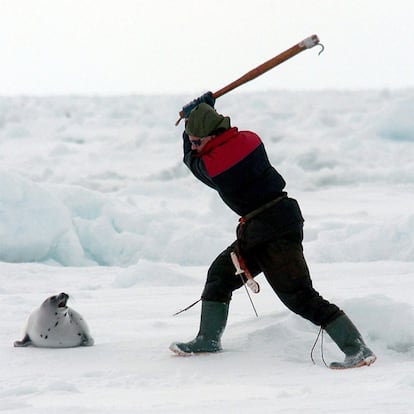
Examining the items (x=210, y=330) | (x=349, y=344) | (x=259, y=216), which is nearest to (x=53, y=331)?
(x=210, y=330)

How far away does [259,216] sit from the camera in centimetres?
301

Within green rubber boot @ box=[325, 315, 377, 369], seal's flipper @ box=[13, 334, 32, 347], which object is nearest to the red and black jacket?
green rubber boot @ box=[325, 315, 377, 369]

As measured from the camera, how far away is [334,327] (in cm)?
292

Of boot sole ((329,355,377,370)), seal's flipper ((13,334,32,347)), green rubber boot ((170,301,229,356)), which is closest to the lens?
boot sole ((329,355,377,370))

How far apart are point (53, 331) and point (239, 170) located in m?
1.04

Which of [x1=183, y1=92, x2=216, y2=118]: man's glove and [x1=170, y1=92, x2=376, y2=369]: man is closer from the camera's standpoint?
[x1=170, y1=92, x2=376, y2=369]: man

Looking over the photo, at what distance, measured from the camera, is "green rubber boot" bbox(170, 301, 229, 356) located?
3.12 m

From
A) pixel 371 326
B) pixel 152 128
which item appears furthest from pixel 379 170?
pixel 371 326

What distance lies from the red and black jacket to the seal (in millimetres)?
836

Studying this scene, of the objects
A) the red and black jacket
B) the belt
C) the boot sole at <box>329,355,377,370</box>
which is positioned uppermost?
the red and black jacket

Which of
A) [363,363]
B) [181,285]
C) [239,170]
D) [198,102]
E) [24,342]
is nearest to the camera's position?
[363,363]

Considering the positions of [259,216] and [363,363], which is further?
[259,216]

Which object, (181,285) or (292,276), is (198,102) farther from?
(181,285)

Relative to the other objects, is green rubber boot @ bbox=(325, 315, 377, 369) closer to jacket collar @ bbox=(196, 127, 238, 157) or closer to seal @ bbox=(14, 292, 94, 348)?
jacket collar @ bbox=(196, 127, 238, 157)
